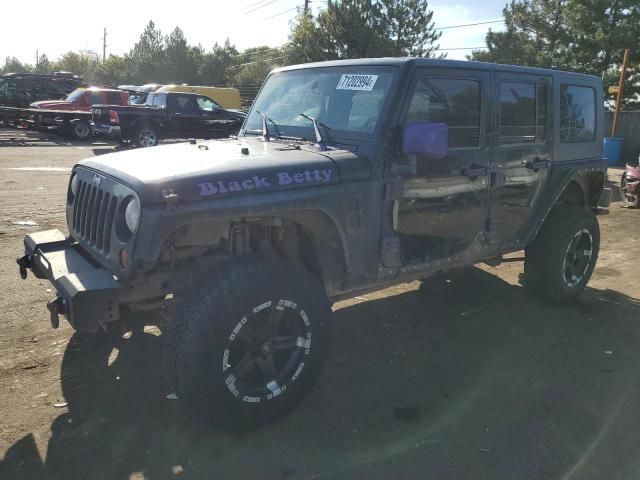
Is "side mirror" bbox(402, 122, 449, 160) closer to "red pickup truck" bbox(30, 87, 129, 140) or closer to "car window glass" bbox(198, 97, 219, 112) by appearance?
"car window glass" bbox(198, 97, 219, 112)

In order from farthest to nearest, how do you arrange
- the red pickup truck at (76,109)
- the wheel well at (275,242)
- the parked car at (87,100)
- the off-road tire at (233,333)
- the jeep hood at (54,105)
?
1. the parked car at (87,100)
2. the jeep hood at (54,105)
3. the red pickup truck at (76,109)
4. the wheel well at (275,242)
5. the off-road tire at (233,333)

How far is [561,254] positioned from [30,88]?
24.4 m

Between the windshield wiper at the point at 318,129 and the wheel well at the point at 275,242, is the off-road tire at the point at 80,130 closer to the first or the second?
the windshield wiper at the point at 318,129

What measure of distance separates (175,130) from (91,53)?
97.2 m

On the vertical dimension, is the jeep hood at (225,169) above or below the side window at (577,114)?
below

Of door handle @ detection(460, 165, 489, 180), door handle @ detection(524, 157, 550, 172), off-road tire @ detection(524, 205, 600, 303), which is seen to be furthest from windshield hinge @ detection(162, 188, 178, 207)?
off-road tire @ detection(524, 205, 600, 303)

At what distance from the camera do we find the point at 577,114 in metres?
4.91

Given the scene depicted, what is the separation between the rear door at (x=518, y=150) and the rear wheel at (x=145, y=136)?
13.5 m

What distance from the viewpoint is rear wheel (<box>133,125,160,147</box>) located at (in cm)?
1611

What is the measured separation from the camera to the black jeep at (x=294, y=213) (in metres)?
2.76

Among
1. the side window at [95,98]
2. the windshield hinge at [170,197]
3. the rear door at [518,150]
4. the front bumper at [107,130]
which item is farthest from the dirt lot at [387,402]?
the side window at [95,98]

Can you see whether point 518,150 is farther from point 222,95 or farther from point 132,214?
point 222,95

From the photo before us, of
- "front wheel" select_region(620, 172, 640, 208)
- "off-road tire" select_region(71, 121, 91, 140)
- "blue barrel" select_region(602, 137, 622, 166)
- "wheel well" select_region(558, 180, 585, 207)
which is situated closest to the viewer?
"wheel well" select_region(558, 180, 585, 207)

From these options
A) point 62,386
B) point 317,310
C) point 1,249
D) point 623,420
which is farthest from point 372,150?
point 1,249
